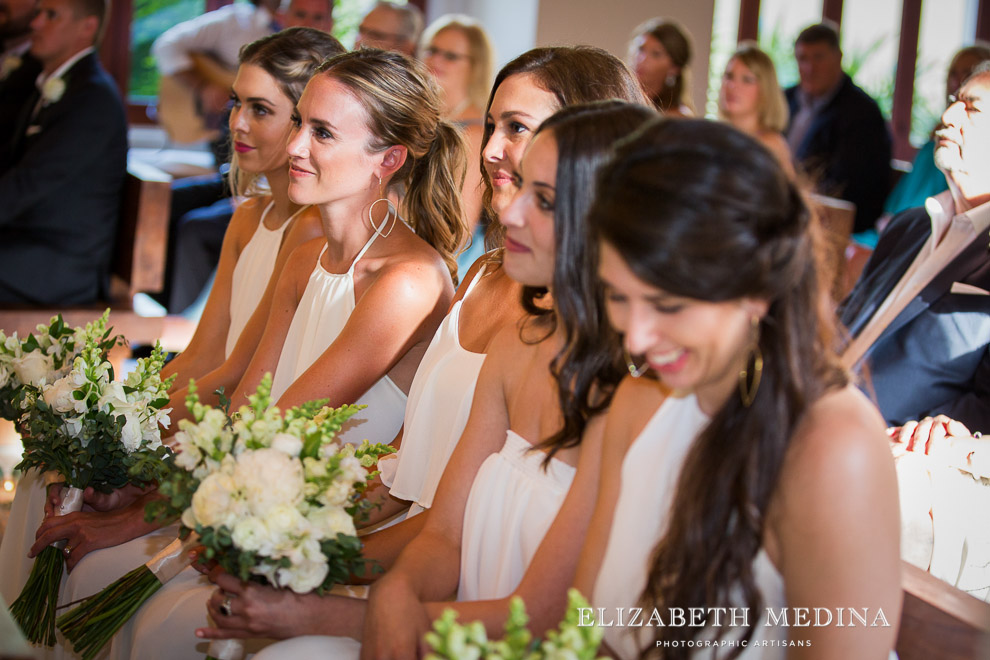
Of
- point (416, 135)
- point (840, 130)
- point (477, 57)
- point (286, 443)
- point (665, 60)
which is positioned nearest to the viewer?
point (286, 443)

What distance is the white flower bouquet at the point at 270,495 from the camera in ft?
5.01

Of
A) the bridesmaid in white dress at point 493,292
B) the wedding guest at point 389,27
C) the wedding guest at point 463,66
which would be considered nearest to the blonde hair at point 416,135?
the bridesmaid in white dress at point 493,292

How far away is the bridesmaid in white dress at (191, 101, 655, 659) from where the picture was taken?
1.59 meters

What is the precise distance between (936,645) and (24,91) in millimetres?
4443

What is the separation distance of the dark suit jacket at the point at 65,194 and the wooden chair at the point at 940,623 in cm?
362

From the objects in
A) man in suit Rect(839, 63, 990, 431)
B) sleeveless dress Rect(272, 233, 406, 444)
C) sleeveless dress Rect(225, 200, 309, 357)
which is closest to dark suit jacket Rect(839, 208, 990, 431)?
man in suit Rect(839, 63, 990, 431)

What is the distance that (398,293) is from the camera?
2334 millimetres

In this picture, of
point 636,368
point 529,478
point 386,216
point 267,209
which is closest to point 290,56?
point 267,209

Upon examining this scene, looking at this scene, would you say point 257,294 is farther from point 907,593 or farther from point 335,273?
point 907,593

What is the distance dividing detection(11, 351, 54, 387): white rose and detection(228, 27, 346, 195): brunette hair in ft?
3.05

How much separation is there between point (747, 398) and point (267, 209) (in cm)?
225

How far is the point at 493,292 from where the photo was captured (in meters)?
2.14

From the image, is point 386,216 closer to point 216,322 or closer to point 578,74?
point 578,74

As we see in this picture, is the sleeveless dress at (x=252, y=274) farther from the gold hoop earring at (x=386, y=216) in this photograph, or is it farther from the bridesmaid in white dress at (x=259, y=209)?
the gold hoop earring at (x=386, y=216)
